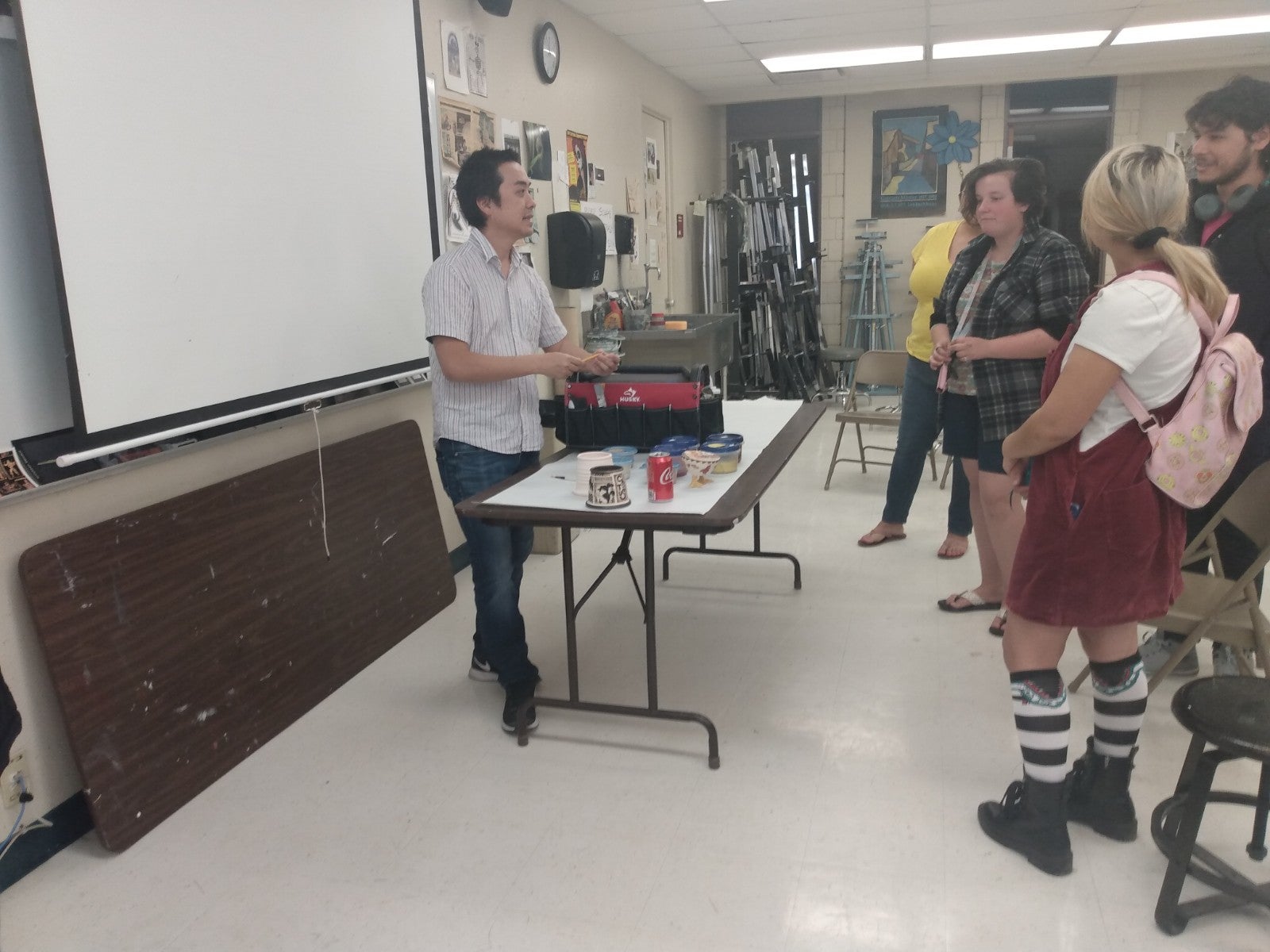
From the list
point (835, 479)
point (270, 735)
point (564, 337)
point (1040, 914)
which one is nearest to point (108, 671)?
point (270, 735)

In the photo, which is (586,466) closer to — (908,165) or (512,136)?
(512,136)

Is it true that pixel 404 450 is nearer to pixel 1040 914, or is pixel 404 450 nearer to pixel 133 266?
pixel 133 266

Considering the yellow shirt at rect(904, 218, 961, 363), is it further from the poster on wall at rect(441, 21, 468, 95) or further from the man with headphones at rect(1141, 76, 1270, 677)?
the poster on wall at rect(441, 21, 468, 95)

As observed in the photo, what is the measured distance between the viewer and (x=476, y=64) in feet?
12.4

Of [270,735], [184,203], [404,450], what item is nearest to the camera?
[184,203]

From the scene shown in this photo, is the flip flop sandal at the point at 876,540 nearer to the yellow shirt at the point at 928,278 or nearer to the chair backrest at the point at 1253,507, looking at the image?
the yellow shirt at the point at 928,278

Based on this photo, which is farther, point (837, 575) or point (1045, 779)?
point (837, 575)

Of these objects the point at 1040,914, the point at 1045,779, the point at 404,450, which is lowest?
the point at 1040,914

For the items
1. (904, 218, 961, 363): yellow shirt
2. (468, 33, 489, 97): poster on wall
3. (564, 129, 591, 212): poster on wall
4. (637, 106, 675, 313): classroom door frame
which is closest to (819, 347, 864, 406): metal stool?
(637, 106, 675, 313): classroom door frame

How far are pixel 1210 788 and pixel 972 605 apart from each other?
1631 mm

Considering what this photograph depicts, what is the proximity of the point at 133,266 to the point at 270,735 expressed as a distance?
1272 mm

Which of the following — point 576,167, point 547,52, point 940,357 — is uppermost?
point 547,52

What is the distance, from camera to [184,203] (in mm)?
2244

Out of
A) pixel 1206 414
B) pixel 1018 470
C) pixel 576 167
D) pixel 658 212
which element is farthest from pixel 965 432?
pixel 658 212
